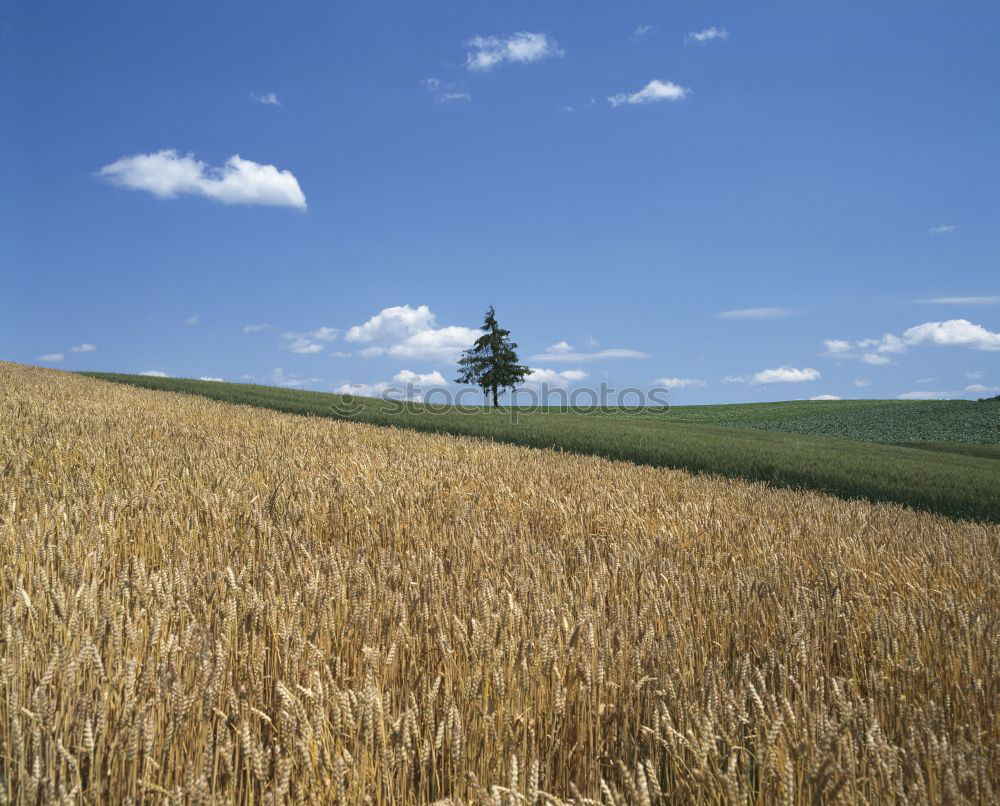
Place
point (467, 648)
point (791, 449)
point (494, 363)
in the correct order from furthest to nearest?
1. point (494, 363)
2. point (791, 449)
3. point (467, 648)

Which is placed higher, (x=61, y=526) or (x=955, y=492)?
(x=61, y=526)

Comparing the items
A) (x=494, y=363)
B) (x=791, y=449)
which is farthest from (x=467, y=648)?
(x=494, y=363)

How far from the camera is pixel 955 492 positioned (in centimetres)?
1234

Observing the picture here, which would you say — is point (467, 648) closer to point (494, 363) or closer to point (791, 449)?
point (791, 449)

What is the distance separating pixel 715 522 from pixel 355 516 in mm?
3317

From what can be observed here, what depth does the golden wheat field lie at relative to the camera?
1897mm

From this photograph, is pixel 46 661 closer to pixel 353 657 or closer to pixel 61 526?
pixel 353 657

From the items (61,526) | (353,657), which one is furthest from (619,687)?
(61,526)

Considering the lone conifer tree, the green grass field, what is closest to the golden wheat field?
the green grass field

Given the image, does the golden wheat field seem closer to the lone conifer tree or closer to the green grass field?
the green grass field

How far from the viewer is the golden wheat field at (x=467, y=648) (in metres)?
1.90

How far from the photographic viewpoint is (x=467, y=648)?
273 cm

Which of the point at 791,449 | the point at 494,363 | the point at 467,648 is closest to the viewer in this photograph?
the point at 467,648

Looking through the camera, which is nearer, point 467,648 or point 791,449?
point 467,648
